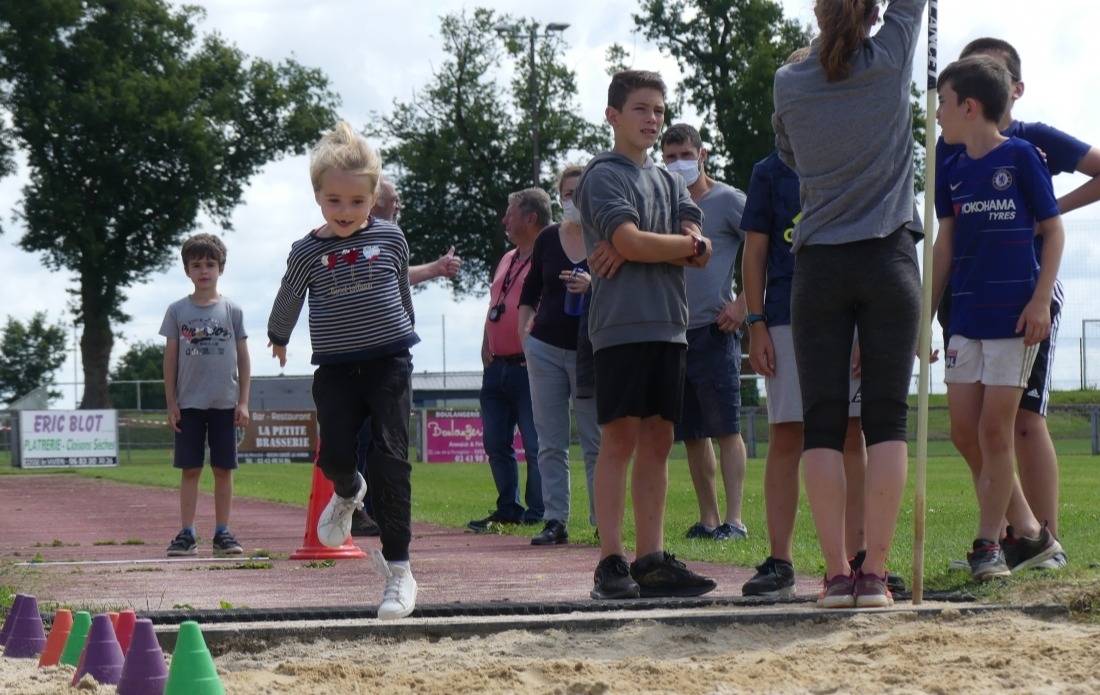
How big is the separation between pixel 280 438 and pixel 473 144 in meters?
27.9

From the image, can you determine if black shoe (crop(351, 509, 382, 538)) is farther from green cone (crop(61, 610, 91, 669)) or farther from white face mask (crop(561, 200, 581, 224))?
green cone (crop(61, 610, 91, 669))

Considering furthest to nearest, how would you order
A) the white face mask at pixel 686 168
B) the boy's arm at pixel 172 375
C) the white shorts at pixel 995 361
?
the boy's arm at pixel 172 375
the white face mask at pixel 686 168
the white shorts at pixel 995 361

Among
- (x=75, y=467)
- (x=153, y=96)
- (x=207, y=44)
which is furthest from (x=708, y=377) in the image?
(x=207, y=44)

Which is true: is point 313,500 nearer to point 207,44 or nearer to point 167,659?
point 167,659

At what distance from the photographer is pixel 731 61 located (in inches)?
2183

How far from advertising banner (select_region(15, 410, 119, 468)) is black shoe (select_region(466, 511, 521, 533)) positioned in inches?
944

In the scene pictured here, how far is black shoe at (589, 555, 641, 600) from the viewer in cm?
570

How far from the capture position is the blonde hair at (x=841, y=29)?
16.5 feet

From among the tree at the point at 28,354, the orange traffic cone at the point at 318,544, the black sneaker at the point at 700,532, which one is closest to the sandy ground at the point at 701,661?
the orange traffic cone at the point at 318,544

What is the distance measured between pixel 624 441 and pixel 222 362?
13.0 feet

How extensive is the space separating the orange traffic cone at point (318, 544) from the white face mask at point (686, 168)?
2570 mm

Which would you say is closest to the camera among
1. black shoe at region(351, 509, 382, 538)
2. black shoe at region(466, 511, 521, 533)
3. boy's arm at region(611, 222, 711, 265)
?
boy's arm at region(611, 222, 711, 265)

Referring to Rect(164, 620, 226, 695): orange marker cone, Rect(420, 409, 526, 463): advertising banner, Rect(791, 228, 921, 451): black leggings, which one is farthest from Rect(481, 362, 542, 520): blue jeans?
Rect(420, 409, 526, 463): advertising banner

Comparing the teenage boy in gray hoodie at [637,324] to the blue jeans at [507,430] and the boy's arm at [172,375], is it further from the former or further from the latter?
the blue jeans at [507,430]
